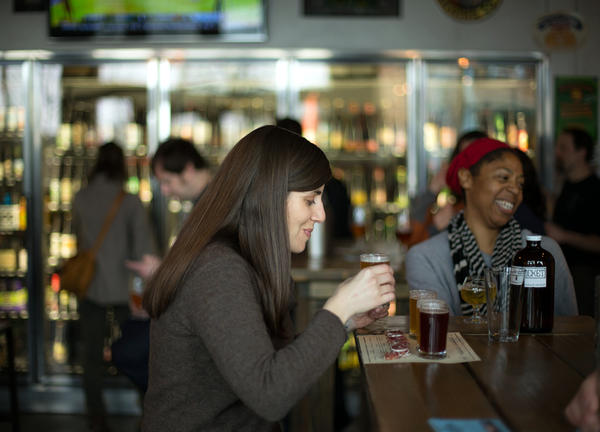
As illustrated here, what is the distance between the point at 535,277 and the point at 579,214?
2.32 metres

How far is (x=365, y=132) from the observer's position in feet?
16.3

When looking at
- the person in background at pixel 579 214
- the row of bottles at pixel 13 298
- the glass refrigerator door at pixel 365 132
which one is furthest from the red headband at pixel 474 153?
the row of bottles at pixel 13 298

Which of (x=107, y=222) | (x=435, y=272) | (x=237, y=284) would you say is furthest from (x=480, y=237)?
(x=107, y=222)

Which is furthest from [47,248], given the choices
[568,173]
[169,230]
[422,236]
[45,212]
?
[568,173]

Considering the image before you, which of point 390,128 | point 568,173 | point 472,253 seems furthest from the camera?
point 390,128

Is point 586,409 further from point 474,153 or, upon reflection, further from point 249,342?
point 474,153

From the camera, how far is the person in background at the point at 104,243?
376 centimetres

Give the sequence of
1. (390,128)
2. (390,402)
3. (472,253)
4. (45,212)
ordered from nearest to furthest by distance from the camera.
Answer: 1. (390,402)
2. (472,253)
3. (45,212)
4. (390,128)

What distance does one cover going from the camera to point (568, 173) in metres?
4.07

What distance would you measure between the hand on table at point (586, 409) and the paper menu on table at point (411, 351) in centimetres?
41

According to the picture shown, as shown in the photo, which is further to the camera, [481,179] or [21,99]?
[21,99]

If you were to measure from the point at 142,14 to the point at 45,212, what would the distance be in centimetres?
150

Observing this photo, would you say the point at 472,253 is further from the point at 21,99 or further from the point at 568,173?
the point at 21,99

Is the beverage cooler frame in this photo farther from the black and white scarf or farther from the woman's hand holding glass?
the woman's hand holding glass
